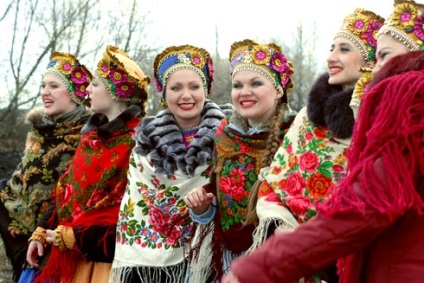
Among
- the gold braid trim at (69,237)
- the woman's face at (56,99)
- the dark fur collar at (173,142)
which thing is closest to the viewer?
the dark fur collar at (173,142)

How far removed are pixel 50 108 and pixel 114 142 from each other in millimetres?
855

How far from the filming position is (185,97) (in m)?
4.21

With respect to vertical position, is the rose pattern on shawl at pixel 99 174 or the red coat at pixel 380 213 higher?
the red coat at pixel 380 213

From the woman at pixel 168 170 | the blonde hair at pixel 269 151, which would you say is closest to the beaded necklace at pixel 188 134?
the woman at pixel 168 170

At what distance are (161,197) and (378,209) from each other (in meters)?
2.47

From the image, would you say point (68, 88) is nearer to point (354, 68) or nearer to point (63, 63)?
A: point (63, 63)

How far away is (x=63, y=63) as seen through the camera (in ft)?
17.5

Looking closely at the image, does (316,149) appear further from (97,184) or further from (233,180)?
(97,184)

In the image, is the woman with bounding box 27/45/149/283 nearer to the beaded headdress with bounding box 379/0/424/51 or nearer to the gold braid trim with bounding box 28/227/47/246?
the gold braid trim with bounding box 28/227/47/246

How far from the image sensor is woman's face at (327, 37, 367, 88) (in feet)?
10.6

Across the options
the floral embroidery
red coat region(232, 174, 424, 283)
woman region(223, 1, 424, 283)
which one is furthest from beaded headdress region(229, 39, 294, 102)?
red coat region(232, 174, 424, 283)

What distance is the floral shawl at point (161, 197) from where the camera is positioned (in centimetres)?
411

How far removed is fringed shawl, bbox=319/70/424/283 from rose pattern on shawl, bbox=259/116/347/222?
3.41ft

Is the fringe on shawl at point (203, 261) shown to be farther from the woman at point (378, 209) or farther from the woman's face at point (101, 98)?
the woman at point (378, 209)
